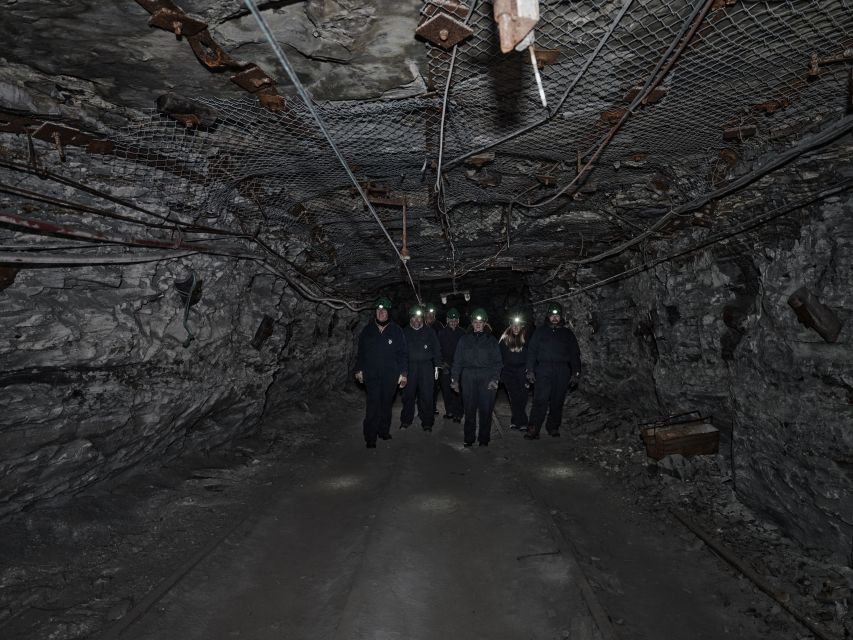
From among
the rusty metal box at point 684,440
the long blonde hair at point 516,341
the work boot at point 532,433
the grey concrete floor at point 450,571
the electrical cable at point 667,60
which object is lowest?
the grey concrete floor at point 450,571

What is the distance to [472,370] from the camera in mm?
8094

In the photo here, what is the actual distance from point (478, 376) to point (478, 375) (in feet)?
0.06

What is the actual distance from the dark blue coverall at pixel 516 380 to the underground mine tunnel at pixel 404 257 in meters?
2.03

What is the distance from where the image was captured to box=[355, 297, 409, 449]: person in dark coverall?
779cm

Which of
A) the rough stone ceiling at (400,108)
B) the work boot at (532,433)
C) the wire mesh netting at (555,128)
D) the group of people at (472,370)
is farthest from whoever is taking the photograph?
the work boot at (532,433)

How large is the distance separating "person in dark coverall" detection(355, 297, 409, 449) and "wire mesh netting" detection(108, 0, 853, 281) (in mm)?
1967

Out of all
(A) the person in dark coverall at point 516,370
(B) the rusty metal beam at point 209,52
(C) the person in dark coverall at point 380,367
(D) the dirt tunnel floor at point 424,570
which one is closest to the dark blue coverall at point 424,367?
(C) the person in dark coverall at point 380,367

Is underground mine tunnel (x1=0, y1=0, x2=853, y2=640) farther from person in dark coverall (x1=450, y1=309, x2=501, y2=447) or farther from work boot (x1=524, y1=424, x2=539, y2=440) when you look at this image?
work boot (x1=524, y1=424, x2=539, y2=440)

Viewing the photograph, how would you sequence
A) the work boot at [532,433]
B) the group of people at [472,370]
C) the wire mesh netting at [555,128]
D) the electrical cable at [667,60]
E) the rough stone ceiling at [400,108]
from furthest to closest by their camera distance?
the work boot at [532,433], the group of people at [472,370], the wire mesh netting at [555,128], the rough stone ceiling at [400,108], the electrical cable at [667,60]

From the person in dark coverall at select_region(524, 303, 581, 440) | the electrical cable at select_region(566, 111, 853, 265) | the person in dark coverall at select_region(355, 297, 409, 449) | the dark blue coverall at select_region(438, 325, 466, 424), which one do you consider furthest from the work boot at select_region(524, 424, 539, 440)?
the electrical cable at select_region(566, 111, 853, 265)

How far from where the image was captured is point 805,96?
11.6 ft

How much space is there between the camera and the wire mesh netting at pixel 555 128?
290 cm

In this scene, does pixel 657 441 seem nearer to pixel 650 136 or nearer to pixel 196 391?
pixel 650 136

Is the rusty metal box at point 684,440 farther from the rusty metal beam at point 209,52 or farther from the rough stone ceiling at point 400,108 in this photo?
the rusty metal beam at point 209,52
